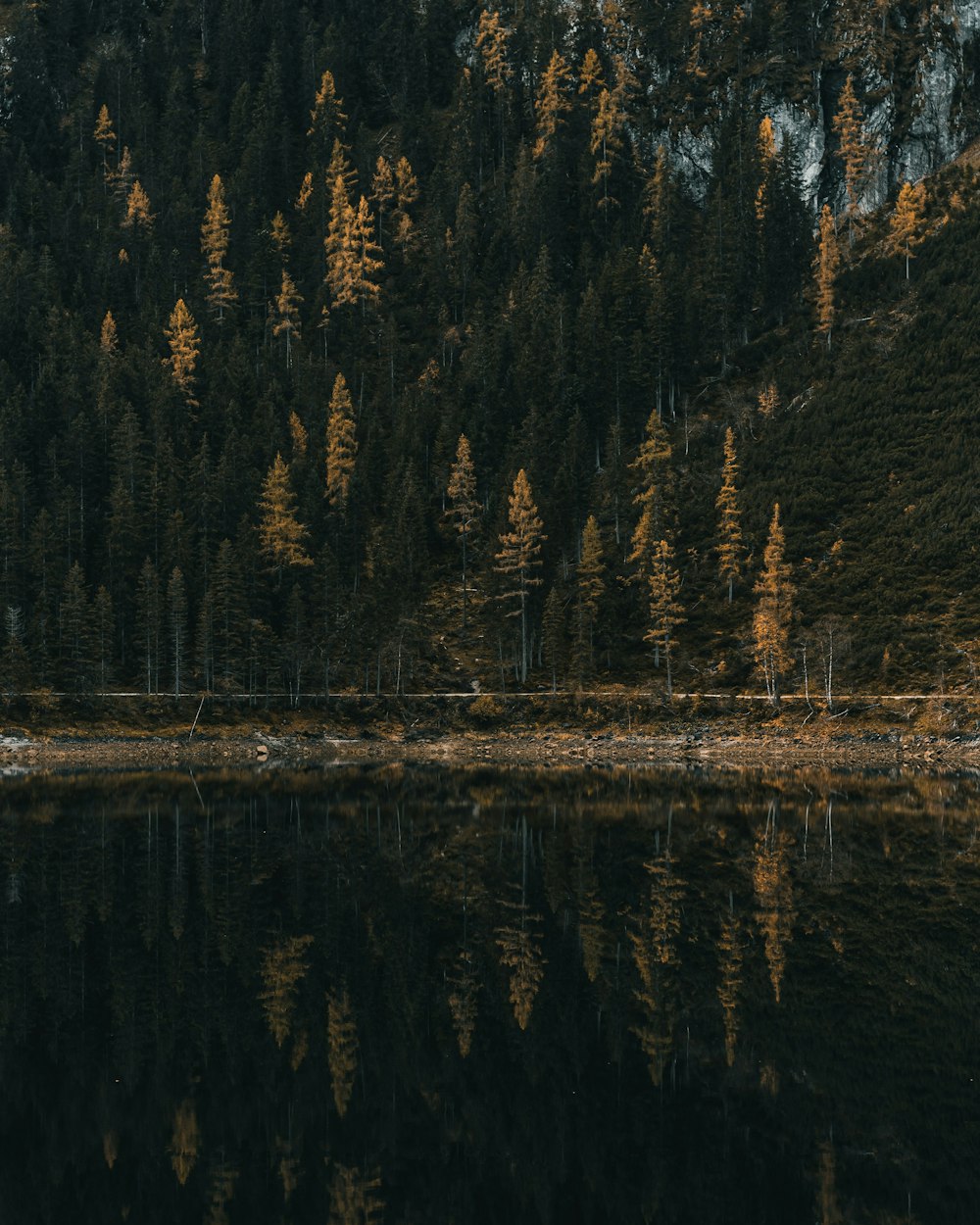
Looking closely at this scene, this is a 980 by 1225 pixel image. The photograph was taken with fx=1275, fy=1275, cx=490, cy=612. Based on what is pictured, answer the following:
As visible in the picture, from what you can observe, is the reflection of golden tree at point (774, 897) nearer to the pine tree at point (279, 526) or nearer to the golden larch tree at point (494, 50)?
the pine tree at point (279, 526)

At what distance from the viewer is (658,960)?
3231 centimetres

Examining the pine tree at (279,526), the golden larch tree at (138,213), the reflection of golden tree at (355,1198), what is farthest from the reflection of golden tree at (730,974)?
the golden larch tree at (138,213)

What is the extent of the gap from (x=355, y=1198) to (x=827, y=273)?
140404 millimetres

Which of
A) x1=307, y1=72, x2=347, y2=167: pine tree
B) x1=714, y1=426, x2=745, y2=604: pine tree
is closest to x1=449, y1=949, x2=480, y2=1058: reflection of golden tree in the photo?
x1=714, y1=426, x2=745, y2=604: pine tree

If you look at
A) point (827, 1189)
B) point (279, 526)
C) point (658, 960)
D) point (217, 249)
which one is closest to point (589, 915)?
point (658, 960)

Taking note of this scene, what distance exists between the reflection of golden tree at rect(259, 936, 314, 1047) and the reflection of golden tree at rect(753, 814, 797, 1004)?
433 inches

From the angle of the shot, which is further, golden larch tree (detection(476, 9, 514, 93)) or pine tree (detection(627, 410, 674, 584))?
golden larch tree (detection(476, 9, 514, 93))

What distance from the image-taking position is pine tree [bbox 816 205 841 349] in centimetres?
14262

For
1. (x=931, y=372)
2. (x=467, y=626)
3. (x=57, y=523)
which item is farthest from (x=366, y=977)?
(x=931, y=372)

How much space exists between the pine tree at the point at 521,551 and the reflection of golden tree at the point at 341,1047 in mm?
82549

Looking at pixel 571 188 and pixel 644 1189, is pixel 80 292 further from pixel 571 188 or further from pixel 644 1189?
pixel 644 1189

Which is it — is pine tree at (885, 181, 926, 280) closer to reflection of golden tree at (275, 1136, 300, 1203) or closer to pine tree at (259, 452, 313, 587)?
pine tree at (259, 452, 313, 587)

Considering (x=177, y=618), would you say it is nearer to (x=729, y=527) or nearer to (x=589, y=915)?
(x=729, y=527)

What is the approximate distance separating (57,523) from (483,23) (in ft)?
401
